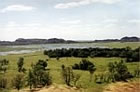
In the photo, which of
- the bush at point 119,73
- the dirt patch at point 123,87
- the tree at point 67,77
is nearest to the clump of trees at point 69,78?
the tree at point 67,77

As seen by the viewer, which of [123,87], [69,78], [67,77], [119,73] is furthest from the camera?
[119,73]

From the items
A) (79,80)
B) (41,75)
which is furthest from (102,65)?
(41,75)

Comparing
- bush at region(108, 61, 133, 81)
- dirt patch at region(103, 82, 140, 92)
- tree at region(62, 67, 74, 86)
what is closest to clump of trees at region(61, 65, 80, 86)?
tree at region(62, 67, 74, 86)

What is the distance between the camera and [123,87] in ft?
261

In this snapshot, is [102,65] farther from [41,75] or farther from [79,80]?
[41,75]

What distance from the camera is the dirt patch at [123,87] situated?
76250mm

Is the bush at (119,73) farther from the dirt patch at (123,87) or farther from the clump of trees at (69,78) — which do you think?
the clump of trees at (69,78)

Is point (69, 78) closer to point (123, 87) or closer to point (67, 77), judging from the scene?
point (67, 77)

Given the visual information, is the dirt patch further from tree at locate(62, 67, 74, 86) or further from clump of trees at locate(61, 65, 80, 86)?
tree at locate(62, 67, 74, 86)

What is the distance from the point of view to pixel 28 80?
76.1 metres

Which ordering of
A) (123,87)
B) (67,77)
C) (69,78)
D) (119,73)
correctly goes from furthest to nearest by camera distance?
(119,73)
(67,77)
(69,78)
(123,87)

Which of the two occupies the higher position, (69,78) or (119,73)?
(119,73)

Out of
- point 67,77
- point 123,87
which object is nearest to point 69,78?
point 67,77

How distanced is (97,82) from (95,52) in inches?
2465
